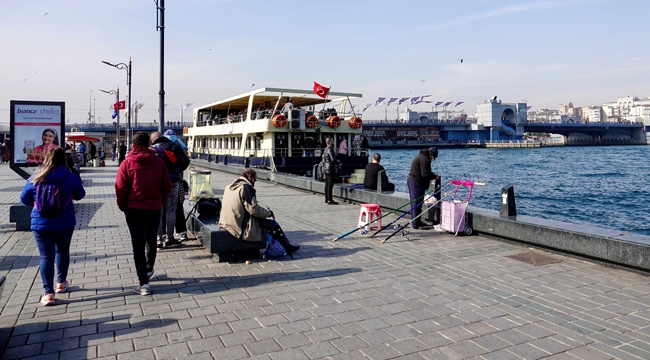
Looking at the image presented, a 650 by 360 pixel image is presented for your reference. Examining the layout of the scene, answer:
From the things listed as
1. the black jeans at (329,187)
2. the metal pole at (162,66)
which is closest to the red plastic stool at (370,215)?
the black jeans at (329,187)

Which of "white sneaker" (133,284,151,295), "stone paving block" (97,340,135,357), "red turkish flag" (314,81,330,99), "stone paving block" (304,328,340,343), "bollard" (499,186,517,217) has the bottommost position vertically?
"stone paving block" (97,340,135,357)

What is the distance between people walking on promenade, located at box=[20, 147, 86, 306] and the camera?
16.6ft

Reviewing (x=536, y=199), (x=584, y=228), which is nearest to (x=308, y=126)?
(x=536, y=199)

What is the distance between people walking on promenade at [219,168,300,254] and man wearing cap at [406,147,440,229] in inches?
134

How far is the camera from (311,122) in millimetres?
23125

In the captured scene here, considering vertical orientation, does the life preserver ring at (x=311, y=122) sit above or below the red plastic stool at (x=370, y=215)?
above

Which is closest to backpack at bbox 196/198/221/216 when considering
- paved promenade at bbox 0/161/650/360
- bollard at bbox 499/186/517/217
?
paved promenade at bbox 0/161/650/360

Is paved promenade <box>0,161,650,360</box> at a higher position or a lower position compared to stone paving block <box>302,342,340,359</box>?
higher

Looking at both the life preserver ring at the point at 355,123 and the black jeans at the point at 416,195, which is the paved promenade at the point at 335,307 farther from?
the life preserver ring at the point at 355,123

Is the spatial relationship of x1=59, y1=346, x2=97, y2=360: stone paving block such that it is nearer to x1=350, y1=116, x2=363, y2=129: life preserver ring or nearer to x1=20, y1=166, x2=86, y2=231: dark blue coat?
x1=20, y1=166, x2=86, y2=231: dark blue coat

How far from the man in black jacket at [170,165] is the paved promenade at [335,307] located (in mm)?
465

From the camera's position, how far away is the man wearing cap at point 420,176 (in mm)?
9211

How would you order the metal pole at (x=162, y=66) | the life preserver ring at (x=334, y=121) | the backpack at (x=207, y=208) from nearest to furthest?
the backpack at (x=207, y=208)
the metal pole at (x=162, y=66)
the life preserver ring at (x=334, y=121)

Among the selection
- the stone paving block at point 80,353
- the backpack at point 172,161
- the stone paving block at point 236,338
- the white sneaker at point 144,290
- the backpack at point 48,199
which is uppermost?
the backpack at point 172,161
